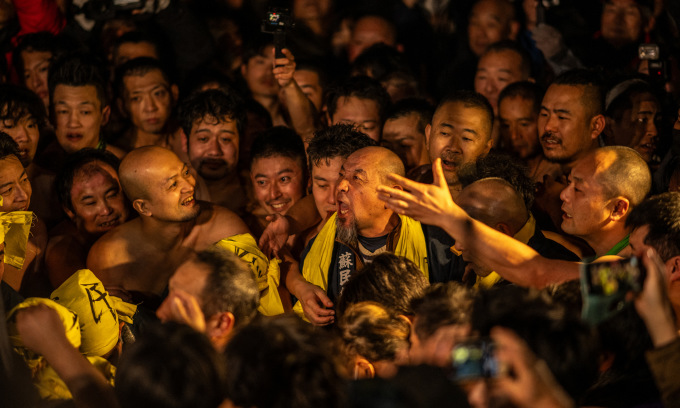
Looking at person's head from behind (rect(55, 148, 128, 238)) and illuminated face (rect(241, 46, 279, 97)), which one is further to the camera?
illuminated face (rect(241, 46, 279, 97))

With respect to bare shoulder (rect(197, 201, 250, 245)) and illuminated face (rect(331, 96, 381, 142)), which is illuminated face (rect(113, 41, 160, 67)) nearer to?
illuminated face (rect(331, 96, 381, 142))

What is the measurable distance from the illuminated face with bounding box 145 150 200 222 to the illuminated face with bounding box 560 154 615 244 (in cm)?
243

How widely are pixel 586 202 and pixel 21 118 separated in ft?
13.1

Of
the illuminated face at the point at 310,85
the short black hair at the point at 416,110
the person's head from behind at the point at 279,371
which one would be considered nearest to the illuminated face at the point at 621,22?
the short black hair at the point at 416,110

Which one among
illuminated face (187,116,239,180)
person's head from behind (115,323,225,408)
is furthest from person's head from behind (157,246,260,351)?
illuminated face (187,116,239,180)

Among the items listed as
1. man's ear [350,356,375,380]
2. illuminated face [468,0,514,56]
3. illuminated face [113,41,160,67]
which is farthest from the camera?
illuminated face [468,0,514,56]

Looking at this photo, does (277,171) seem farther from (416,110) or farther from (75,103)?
(75,103)

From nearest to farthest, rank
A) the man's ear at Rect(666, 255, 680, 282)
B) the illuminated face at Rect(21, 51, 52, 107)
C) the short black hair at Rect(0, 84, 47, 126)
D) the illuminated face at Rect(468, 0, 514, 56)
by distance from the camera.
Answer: the man's ear at Rect(666, 255, 680, 282) → the short black hair at Rect(0, 84, 47, 126) → the illuminated face at Rect(21, 51, 52, 107) → the illuminated face at Rect(468, 0, 514, 56)

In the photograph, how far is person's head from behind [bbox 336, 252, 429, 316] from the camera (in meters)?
3.50

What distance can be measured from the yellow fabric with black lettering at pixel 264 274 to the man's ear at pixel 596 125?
2.51 m

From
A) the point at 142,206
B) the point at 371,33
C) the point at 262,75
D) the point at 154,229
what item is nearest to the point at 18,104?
the point at 142,206

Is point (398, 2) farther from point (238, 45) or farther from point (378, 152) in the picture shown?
point (378, 152)

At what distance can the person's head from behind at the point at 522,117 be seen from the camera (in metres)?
5.84

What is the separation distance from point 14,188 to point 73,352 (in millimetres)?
2047
